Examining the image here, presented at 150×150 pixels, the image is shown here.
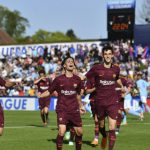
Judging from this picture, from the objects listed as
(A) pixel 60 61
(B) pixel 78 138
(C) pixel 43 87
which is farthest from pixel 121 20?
(B) pixel 78 138

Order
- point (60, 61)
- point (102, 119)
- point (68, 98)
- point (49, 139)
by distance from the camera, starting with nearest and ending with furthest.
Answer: point (68, 98) < point (102, 119) < point (49, 139) < point (60, 61)

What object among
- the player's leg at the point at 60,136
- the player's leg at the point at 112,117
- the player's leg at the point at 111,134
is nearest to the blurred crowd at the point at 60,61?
the player's leg at the point at 112,117

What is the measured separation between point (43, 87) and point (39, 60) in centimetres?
2559

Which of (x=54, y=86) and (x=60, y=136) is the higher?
(x=54, y=86)

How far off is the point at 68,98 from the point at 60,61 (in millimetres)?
30404

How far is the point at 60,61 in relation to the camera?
144 feet

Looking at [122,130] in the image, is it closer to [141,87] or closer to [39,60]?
[141,87]

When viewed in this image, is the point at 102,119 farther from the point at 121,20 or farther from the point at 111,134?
the point at 121,20

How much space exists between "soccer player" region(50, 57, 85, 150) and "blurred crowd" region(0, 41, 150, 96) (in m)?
26.1

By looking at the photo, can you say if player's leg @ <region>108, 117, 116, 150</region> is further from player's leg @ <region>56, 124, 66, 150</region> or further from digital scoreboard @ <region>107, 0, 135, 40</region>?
digital scoreboard @ <region>107, 0, 135, 40</region>

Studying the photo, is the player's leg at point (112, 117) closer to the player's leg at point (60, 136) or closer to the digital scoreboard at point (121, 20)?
the player's leg at point (60, 136)

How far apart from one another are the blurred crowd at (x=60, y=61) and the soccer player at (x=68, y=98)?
26.1 metres

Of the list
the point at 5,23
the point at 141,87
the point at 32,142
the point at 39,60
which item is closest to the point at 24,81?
the point at 39,60

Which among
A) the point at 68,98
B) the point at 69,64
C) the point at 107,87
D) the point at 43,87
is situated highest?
the point at 69,64
